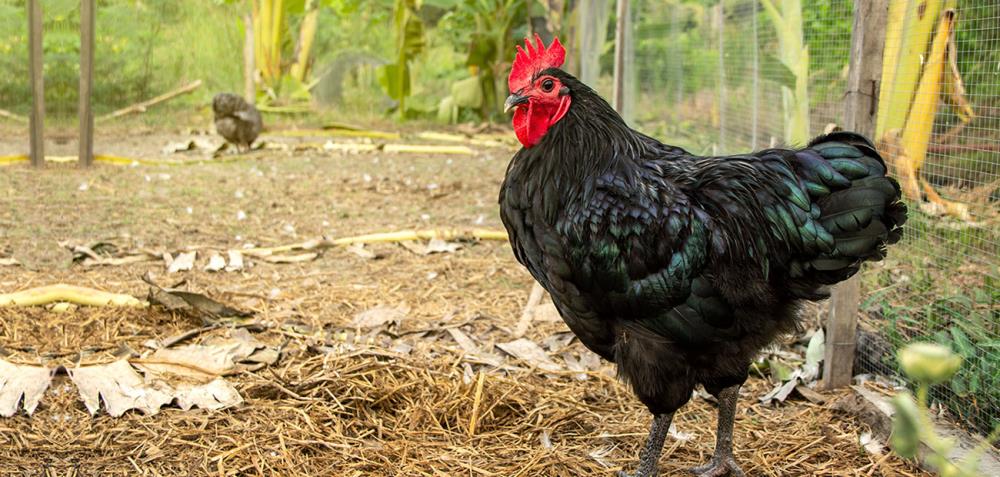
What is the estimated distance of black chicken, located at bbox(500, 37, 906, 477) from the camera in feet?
8.60

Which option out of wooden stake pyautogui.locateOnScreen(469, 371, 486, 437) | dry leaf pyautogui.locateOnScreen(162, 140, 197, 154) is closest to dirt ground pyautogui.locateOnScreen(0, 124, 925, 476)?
wooden stake pyautogui.locateOnScreen(469, 371, 486, 437)

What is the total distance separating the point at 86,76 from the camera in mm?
8414

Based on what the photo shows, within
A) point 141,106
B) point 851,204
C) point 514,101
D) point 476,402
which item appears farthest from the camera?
point 141,106

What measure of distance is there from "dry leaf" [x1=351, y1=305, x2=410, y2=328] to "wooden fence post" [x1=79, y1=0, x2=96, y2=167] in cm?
552

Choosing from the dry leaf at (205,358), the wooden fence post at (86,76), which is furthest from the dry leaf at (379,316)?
the wooden fence post at (86,76)

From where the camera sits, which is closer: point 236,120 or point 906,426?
point 906,426

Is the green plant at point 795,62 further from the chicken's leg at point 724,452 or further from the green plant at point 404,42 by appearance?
the green plant at point 404,42

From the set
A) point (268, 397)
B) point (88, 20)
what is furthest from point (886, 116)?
point (88, 20)

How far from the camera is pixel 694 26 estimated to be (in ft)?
26.2

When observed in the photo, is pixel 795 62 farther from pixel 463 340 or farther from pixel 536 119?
pixel 536 119

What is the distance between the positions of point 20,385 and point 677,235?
8.98ft

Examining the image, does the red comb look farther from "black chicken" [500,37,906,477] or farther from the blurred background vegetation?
the blurred background vegetation

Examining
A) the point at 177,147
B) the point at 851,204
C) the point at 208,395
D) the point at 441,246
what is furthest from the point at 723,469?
the point at 177,147

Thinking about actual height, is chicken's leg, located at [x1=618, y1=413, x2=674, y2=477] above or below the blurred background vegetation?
below
